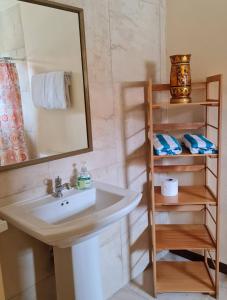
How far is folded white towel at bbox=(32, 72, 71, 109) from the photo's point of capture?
1.49m

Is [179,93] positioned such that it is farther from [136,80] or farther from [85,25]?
[85,25]

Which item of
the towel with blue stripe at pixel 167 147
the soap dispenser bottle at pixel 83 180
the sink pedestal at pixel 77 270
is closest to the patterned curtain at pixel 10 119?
the soap dispenser bottle at pixel 83 180

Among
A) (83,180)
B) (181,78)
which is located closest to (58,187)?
(83,180)

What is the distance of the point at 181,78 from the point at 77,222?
43.8 inches

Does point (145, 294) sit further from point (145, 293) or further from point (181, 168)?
point (181, 168)

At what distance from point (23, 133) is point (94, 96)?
0.52 meters

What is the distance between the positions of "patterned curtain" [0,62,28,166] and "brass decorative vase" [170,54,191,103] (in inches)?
37.5

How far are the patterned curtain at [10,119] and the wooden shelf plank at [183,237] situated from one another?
1.17 m

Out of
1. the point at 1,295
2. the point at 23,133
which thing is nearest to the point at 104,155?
the point at 23,133

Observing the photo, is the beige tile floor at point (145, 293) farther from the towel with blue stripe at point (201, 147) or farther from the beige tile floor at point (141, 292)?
the towel with blue stripe at point (201, 147)

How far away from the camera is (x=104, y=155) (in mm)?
1858

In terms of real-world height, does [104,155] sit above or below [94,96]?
below

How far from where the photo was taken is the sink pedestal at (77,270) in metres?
1.41

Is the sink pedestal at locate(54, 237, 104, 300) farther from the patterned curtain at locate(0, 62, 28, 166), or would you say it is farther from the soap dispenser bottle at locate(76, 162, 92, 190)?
the patterned curtain at locate(0, 62, 28, 166)
